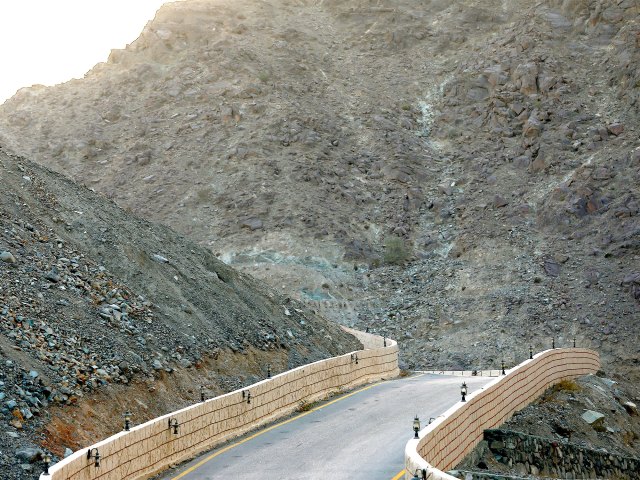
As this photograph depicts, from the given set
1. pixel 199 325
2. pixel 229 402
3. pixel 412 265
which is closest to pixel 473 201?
pixel 412 265

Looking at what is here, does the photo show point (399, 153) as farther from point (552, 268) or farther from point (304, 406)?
point (304, 406)

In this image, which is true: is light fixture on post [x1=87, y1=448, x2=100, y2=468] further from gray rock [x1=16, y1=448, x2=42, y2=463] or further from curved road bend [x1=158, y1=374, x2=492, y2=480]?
curved road bend [x1=158, y1=374, x2=492, y2=480]

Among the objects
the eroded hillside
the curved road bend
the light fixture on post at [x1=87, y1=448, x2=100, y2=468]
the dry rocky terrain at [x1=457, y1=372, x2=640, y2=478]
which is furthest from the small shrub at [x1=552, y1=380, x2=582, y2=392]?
the light fixture on post at [x1=87, y1=448, x2=100, y2=468]

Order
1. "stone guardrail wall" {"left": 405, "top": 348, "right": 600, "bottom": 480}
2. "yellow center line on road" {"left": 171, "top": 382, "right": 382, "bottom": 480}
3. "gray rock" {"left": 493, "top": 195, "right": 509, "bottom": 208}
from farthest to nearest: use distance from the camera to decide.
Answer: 1. "gray rock" {"left": 493, "top": 195, "right": 509, "bottom": 208}
2. "yellow center line on road" {"left": 171, "top": 382, "right": 382, "bottom": 480}
3. "stone guardrail wall" {"left": 405, "top": 348, "right": 600, "bottom": 480}

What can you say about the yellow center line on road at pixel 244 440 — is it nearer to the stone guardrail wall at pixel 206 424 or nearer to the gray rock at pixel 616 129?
the stone guardrail wall at pixel 206 424

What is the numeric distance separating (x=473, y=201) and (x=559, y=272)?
9626 millimetres

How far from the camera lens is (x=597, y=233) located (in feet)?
162

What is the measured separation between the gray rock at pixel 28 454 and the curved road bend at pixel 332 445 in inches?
89.0

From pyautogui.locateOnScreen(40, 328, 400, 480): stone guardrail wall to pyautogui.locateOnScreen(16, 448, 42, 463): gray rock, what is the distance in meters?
1.29

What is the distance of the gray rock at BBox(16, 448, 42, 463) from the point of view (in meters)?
14.2

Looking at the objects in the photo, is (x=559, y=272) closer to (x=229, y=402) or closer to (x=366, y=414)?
(x=366, y=414)

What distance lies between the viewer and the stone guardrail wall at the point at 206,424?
1374 cm

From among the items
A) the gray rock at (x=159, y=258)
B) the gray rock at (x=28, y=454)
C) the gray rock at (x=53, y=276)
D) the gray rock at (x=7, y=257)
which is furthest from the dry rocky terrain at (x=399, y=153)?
the gray rock at (x=28, y=454)

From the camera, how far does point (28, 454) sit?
14.3 m
